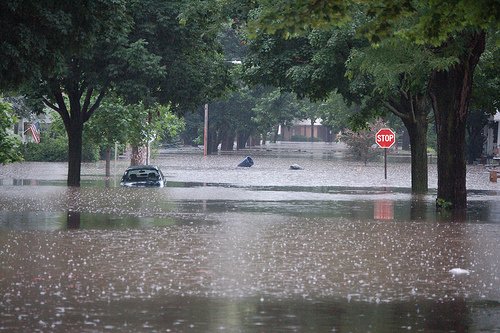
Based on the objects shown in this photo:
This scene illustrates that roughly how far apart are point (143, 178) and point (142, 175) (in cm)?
18

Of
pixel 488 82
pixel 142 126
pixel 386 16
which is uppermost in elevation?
pixel 488 82

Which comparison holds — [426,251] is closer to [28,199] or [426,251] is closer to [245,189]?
[28,199]

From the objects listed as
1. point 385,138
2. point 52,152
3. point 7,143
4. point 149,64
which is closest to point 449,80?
point 149,64

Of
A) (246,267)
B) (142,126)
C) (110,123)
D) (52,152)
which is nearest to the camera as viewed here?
(246,267)

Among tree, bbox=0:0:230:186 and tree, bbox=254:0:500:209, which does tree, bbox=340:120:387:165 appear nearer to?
tree, bbox=0:0:230:186

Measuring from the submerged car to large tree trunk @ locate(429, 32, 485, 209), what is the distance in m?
16.0

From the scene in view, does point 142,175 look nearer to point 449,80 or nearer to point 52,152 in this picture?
point 449,80

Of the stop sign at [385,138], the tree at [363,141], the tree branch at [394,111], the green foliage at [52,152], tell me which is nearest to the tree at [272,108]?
the tree at [363,141]

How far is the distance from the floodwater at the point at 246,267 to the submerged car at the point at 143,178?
9.47 meters

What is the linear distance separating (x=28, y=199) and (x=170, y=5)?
9563 mm

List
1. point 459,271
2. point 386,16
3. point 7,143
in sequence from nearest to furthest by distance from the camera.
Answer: point 386,16 < point 459,271 < point 7,143

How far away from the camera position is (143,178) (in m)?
44.4

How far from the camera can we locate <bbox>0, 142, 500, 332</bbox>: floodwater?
A: 38.5 feet

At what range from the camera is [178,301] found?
1295 centimetres
